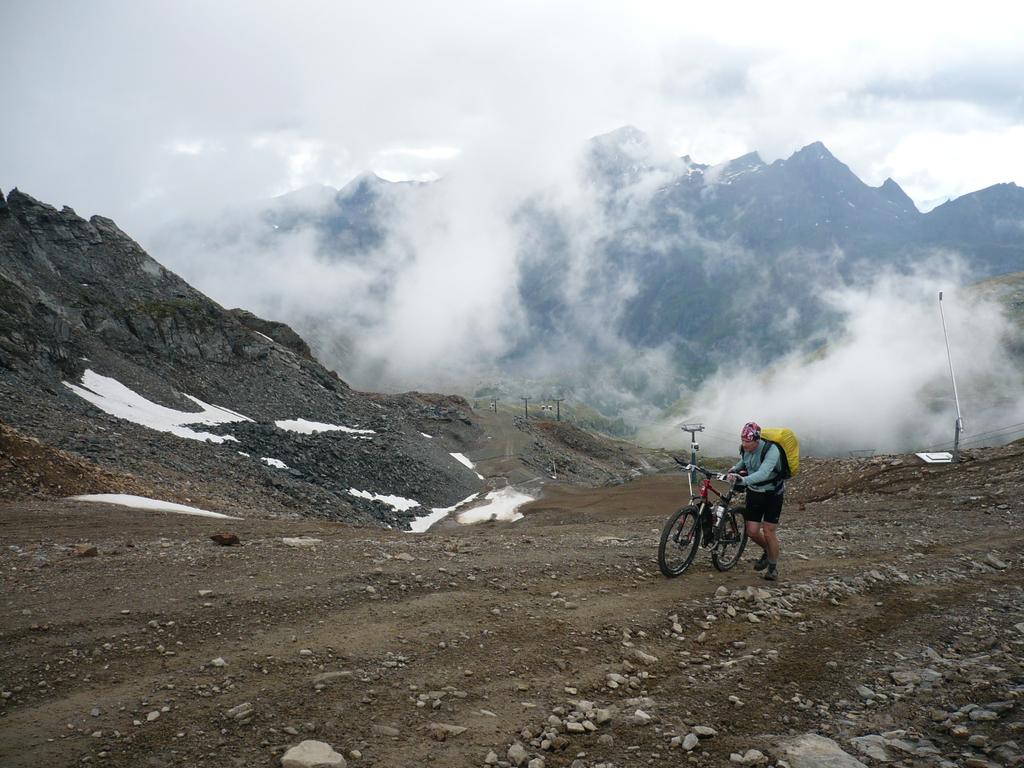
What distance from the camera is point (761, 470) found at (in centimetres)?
1155

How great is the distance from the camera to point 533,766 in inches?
232

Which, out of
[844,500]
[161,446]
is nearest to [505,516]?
[161,446]

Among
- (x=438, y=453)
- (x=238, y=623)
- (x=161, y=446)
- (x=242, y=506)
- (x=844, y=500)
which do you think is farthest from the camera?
(x=438, y=453)

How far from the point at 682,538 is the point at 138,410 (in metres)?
44.2

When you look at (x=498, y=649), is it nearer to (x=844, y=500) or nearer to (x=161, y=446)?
(x=844, y=500)

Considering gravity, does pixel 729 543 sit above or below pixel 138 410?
below

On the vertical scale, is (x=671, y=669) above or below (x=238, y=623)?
below

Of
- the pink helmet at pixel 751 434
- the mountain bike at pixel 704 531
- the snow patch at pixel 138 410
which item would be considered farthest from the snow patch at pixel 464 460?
the pink helmet at pixel 751 434

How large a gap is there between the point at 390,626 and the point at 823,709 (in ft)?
16.7

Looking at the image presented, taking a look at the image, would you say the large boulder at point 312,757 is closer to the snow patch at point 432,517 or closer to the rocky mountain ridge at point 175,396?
the rocky mountain ridge at point 175,396

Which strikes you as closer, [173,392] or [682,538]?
[682,538]

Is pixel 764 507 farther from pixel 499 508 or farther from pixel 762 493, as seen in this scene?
pixel 499 508

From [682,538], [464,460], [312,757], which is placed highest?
[464,460]

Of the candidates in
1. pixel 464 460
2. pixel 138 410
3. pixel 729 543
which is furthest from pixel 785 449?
pixel 464 460
